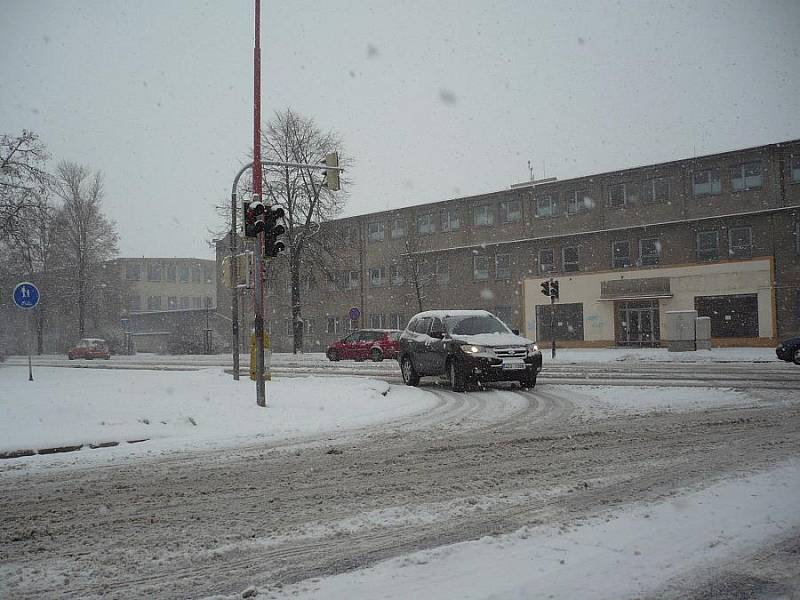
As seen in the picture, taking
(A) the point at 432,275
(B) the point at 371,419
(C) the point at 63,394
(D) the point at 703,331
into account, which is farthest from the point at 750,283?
(C) the point at 63,394

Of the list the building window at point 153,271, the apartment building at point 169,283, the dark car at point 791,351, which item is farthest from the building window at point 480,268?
the building window at point 153,271

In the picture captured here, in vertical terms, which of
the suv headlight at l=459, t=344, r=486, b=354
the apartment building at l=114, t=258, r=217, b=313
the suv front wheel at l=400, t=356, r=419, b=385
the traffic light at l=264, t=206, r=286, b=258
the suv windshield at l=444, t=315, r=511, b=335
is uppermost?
the apartment building at l=114, t=258, r=217, b=313

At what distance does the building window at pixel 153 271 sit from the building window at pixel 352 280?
153ft

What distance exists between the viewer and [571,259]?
1721 inches

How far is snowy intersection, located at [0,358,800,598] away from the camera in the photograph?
12.9 feet

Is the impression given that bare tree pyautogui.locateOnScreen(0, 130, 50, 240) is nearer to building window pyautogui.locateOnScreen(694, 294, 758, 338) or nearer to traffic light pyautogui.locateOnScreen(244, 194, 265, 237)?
traffic light pyautogui.locateOnScreen(244, 194, 265, 237)

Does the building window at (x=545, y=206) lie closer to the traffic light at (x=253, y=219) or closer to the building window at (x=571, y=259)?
the building window at (x=571, y=259)

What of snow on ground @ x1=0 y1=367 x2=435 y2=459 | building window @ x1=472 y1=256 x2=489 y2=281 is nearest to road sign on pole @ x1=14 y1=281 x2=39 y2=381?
snow on ground @ x1=0 y1=367 x2=435 y2=459

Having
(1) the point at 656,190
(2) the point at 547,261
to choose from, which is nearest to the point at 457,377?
(1) the point at 656,190

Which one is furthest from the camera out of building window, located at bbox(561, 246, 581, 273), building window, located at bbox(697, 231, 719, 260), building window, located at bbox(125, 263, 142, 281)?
building window, located at bbox(125, 263, 142, 281)

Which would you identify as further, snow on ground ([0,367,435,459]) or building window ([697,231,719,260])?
building window ([697,231,719,260])

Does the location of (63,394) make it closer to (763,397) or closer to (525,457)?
(525,457)

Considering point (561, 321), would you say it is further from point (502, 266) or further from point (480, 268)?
point (480, 268)

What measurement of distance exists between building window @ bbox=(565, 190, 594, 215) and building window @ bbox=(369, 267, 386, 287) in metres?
16.2
